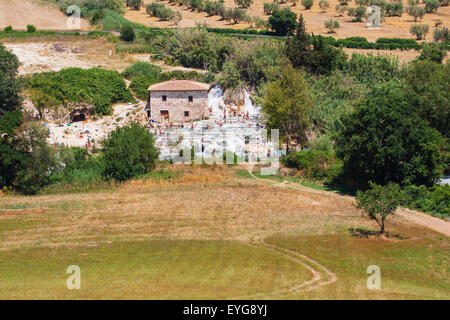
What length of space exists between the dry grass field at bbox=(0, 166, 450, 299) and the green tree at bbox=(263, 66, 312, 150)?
8.14 metres

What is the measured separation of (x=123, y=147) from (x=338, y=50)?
115 ft

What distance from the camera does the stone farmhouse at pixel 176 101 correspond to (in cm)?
5872

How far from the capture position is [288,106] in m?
50.2

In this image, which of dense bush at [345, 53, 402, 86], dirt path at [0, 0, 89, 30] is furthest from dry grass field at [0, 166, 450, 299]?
dirt path at [0, 0, 89, 30]

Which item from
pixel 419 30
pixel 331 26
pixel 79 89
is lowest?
pixel 79 89

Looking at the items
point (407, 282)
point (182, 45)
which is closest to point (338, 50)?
point (182, 45)

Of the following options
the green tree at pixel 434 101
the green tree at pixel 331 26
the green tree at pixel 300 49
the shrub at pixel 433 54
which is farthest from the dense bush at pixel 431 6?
the green tree at pixel 434 101

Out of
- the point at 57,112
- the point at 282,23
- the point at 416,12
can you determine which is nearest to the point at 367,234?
the point at 57,112

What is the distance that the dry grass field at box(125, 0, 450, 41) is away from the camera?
9156 centimetres

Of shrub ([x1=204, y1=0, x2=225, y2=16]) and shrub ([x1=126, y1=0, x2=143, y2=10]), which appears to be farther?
shrub ([x1=126, y1=0, x2=143, y2=10])

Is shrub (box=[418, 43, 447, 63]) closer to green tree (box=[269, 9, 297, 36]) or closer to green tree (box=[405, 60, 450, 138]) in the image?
green tree (box=[405, 60, 450, 138])

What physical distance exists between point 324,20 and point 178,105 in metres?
50.5

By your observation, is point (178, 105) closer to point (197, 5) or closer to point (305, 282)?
point (305, 282)

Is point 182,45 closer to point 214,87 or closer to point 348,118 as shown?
point 214,87
